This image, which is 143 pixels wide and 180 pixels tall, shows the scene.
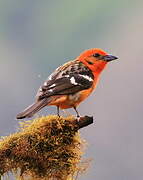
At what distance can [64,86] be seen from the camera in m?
5.75

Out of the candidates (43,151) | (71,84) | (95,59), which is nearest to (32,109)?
(43,151)

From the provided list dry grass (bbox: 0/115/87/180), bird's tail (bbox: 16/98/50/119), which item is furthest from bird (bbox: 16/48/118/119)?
dry grass (bbox: 0/115/87/180)

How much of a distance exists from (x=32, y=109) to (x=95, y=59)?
2230mm

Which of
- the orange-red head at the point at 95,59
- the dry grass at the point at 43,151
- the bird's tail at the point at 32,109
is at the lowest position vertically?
the dry grass at the point at 43,151

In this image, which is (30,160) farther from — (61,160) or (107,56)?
(107,56)

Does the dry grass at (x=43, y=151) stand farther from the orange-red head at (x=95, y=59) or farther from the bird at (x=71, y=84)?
the orange-red head at (x=95, y=59)

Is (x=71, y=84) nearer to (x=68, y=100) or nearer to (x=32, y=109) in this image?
(x=68, y=100)

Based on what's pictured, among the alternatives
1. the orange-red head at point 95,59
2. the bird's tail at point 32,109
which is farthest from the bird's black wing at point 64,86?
the orange-red head at point 95,59

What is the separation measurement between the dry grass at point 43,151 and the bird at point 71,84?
265 millimetres

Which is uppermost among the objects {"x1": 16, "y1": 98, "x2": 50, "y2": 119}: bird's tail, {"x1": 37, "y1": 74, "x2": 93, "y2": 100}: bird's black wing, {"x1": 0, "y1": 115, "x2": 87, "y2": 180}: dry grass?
{"x1": 37, "y1": 74, "x2": 93, "y2": 100}: bird's black wing

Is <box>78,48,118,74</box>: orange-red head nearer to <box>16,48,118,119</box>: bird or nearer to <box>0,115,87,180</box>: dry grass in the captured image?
<box>16,48,118,119</box>: bird

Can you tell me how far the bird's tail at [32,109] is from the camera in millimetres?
4812

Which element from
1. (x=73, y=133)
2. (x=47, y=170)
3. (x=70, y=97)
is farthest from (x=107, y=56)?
(x=47, y=170)

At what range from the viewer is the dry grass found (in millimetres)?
4531
